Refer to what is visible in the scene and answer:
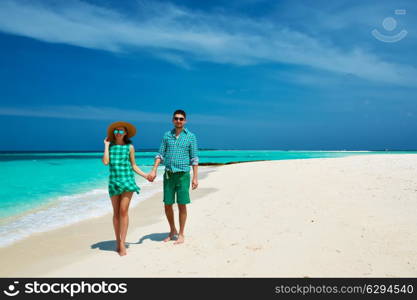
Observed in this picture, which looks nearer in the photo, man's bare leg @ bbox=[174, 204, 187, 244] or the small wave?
man's bare leg @ bbox=[174, 204, 187, 244]

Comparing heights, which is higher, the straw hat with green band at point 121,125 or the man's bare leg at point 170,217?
the straw hat with green band at point 121,125

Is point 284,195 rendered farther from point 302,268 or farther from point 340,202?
point 302,268

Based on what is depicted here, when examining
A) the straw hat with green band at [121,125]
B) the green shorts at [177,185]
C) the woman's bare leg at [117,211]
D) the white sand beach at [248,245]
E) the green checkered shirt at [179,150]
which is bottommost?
the white sand beach at [248,245]

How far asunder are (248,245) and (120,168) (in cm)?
222

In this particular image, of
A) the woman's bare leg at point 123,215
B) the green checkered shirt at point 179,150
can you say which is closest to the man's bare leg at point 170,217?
the green checkered shirt at point 179,150

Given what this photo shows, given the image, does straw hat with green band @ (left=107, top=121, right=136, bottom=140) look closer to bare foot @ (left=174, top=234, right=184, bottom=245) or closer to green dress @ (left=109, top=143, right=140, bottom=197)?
green dress @ (left=109, top=143, right=140, bottom=197)

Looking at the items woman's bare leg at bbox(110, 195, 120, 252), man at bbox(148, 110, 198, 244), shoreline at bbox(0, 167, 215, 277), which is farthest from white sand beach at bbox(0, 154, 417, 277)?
man at bbox(148, 110, 198, 244)

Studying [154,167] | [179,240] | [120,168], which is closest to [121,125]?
[120,168]

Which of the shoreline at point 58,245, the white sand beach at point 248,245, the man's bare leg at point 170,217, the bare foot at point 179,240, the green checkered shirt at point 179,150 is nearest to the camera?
the white sand beach at point 248,245

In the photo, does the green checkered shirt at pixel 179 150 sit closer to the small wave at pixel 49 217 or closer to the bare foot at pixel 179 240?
the bare foot at pixel 179 240

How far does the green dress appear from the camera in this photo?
4738 millimetres

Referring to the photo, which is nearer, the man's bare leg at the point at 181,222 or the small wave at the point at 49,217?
the man's bare leg at the point at 181,222

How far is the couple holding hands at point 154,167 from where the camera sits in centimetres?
479

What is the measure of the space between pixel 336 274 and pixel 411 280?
79 cm
